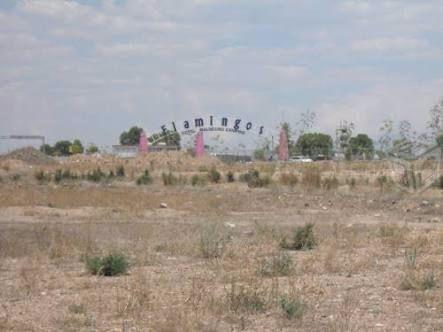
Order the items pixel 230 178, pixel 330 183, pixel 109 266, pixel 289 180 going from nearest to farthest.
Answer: pixel 109 266
pixel 330 183
pixel 289 180
pixel 230 178

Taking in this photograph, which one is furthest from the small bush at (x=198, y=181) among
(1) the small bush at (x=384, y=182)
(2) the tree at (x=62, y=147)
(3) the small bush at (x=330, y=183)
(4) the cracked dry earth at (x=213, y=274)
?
(2) the tree at (x=62, y=147)

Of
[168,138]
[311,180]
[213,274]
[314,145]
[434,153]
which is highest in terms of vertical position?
[168,138]

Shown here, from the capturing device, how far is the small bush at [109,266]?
1391 centimetres

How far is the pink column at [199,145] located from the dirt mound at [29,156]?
1384cm

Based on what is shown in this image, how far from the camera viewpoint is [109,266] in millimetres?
13922

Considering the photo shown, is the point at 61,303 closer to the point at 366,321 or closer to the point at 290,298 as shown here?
the point at 290,298

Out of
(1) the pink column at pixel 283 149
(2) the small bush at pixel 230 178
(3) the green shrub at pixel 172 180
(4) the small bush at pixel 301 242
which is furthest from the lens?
(1) the pink column at pixel 283 149

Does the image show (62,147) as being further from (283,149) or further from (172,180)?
(172,180)

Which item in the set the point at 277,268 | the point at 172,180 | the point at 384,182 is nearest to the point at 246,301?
the point at 277,268

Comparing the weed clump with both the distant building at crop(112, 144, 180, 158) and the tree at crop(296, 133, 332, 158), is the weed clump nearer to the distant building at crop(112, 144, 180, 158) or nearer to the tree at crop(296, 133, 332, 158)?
the tree at crop(296, 133, 332, 158)

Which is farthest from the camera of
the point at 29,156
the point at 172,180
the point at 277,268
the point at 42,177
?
the point at 29,156

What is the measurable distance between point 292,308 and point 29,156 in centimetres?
7199

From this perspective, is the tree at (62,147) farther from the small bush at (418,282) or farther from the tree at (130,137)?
the small bush at (418,282)

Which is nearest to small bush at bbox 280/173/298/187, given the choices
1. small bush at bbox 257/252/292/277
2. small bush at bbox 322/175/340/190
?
small bush at bbox 322/175/340/190
